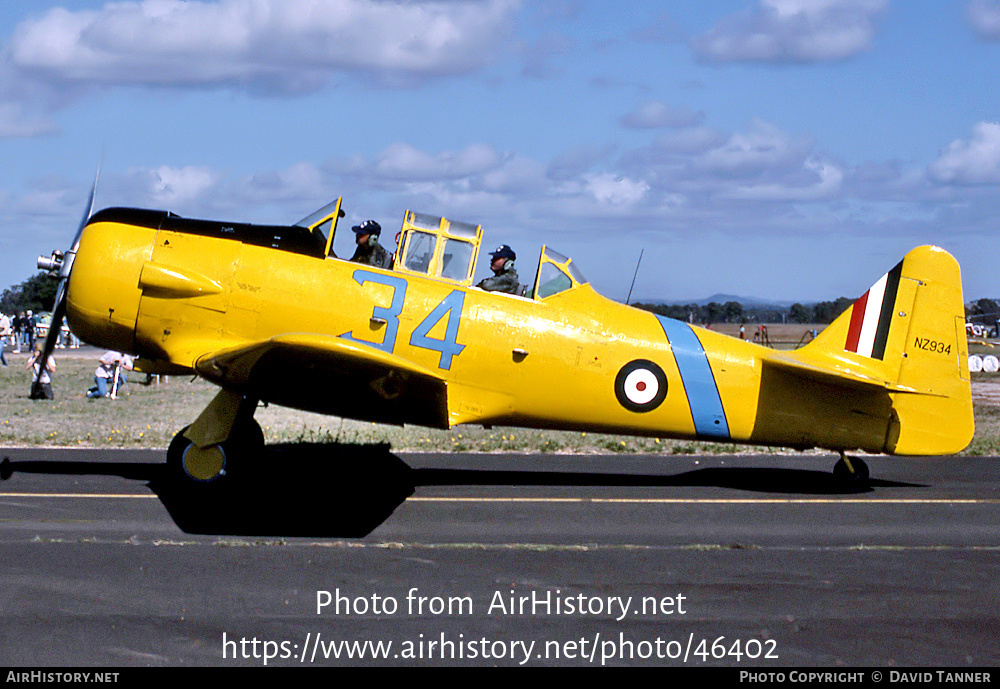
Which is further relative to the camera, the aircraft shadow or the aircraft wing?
the aircraft shadow

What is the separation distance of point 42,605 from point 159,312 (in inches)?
137

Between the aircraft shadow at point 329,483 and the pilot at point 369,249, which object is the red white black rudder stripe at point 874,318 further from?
the pilot at point 369,249

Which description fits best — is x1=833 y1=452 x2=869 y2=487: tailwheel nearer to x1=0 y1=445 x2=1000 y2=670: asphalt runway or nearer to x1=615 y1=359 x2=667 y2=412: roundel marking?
x1=0 y1=445 x2=1000 y2=670: asphalt runway

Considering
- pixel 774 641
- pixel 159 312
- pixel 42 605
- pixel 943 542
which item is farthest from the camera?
pixel 159 312

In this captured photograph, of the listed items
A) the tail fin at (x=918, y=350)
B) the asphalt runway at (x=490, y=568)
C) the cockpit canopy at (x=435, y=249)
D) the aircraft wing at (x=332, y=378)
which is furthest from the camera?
the tail fin at (x=918, y=350)

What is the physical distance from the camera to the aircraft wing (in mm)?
6941

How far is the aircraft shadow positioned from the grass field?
1.12 metres

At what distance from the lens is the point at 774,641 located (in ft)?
16.6

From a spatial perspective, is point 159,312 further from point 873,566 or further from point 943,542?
point 943,542

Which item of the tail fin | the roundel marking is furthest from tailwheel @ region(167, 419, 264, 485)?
the tail fin

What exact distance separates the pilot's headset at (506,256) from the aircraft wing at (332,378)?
1.62 metres

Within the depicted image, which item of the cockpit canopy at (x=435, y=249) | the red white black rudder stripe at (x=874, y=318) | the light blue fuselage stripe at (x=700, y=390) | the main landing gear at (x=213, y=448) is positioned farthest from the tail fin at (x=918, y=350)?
the main landing gear at (x=213, y=448)

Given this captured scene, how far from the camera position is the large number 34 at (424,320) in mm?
8461
